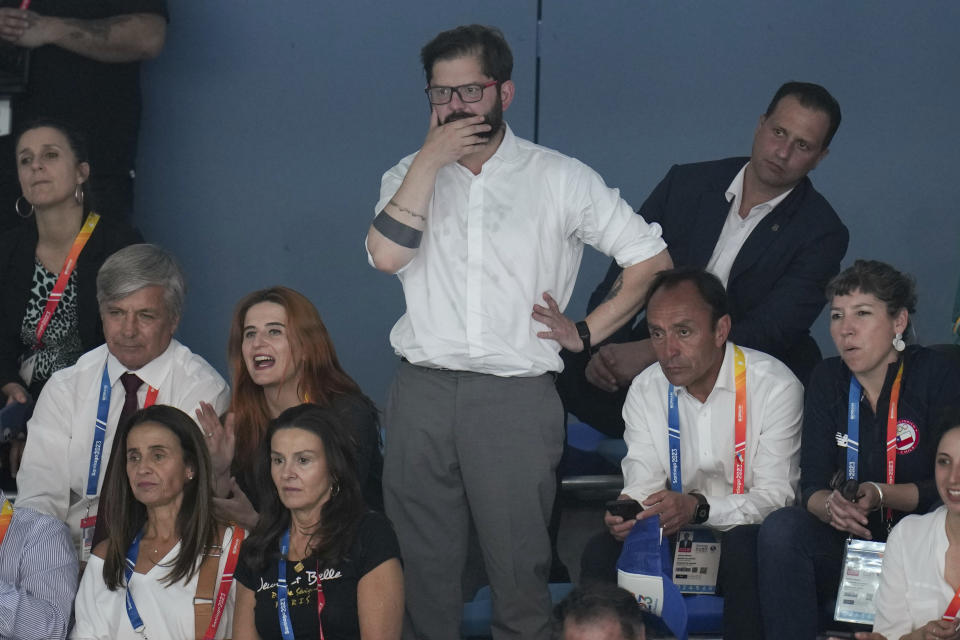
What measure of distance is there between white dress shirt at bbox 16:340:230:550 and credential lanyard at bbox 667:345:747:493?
1265mm

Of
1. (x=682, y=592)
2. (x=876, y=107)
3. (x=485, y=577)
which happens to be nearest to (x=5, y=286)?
(x=485, y=577)

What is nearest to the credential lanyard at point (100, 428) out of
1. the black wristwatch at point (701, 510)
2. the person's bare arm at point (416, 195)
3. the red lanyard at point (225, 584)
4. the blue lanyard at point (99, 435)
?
the blue lanyard at point (99, 435)

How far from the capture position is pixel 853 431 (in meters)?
3.38

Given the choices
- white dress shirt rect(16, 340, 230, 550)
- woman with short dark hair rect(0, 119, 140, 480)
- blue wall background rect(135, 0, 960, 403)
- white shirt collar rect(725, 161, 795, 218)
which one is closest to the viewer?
white dress shirt rect(16, 340, 230, 550)

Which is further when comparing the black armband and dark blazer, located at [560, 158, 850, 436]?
dark blazer, located at [560, 158, 850, 436]

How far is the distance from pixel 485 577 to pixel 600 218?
1.21 metres

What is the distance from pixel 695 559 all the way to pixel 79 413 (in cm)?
175

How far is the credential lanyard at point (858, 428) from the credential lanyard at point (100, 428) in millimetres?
1871

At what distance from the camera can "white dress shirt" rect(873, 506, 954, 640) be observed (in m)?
3.02

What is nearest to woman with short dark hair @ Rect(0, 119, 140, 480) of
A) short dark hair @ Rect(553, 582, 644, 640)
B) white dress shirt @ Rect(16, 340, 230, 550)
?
white dress shirt @ Rect(16, 340, 230, 550)

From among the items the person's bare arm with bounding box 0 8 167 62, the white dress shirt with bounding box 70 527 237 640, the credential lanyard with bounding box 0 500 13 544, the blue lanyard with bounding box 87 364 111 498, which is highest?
the person's bare arm with bounding box 0 8 167 62

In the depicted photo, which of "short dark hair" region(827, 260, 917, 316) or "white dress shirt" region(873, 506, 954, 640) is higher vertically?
"short dark hair" region(827, 260, 917, 316)

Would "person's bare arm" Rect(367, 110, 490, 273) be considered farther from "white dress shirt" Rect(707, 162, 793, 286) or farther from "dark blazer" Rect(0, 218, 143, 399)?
"dark blazer" Rect(0, 218, 143, 399)

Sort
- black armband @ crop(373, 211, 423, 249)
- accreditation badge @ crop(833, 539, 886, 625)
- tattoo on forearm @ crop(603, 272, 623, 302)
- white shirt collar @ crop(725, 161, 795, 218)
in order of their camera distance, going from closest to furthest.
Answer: accreditation badge @ crop(833, 539, 886, 625)
black armband @ crop(373, 211, 423, 249)
tattoo on forearm @ crop(603, 272, 623, 302)
white shirt collar @ crop(725, 161, 795, 218)
